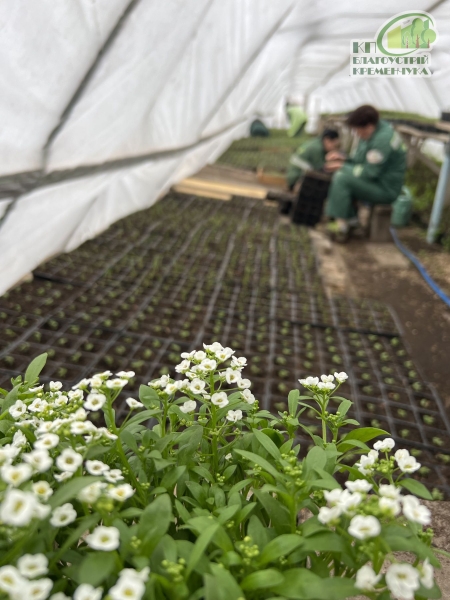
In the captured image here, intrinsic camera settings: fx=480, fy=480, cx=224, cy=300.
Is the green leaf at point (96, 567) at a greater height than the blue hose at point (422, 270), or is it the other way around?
the green leaf at point (96, 567)


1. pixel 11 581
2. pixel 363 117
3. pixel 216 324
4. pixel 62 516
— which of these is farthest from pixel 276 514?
pixel 363 117

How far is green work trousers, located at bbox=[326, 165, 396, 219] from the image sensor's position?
5863 millimetres

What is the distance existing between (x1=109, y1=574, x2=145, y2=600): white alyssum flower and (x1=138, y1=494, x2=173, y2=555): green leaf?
18 cm

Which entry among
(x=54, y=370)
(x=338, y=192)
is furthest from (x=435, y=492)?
(x=338, y=192)

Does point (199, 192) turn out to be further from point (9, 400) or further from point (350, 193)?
point (9, 400)

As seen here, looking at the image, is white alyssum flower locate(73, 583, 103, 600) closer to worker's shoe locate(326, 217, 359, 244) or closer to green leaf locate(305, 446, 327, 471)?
green leaf locate(305, 446, 327, 471)

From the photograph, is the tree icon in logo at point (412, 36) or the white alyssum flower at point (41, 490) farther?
the tree icon in logo at point (412, 36)

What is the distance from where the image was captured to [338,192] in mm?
5992

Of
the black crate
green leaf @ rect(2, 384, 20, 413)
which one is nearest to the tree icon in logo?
the black crate

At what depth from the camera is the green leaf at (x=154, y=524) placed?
0.91 meters

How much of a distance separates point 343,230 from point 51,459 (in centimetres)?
556

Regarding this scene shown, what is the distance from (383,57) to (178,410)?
22.3 ft

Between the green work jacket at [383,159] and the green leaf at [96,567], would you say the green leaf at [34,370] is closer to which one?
the green leaf at [96,567]

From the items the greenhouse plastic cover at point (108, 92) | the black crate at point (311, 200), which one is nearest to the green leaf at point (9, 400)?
the greenhouse plastic cover at point (108, 92)
